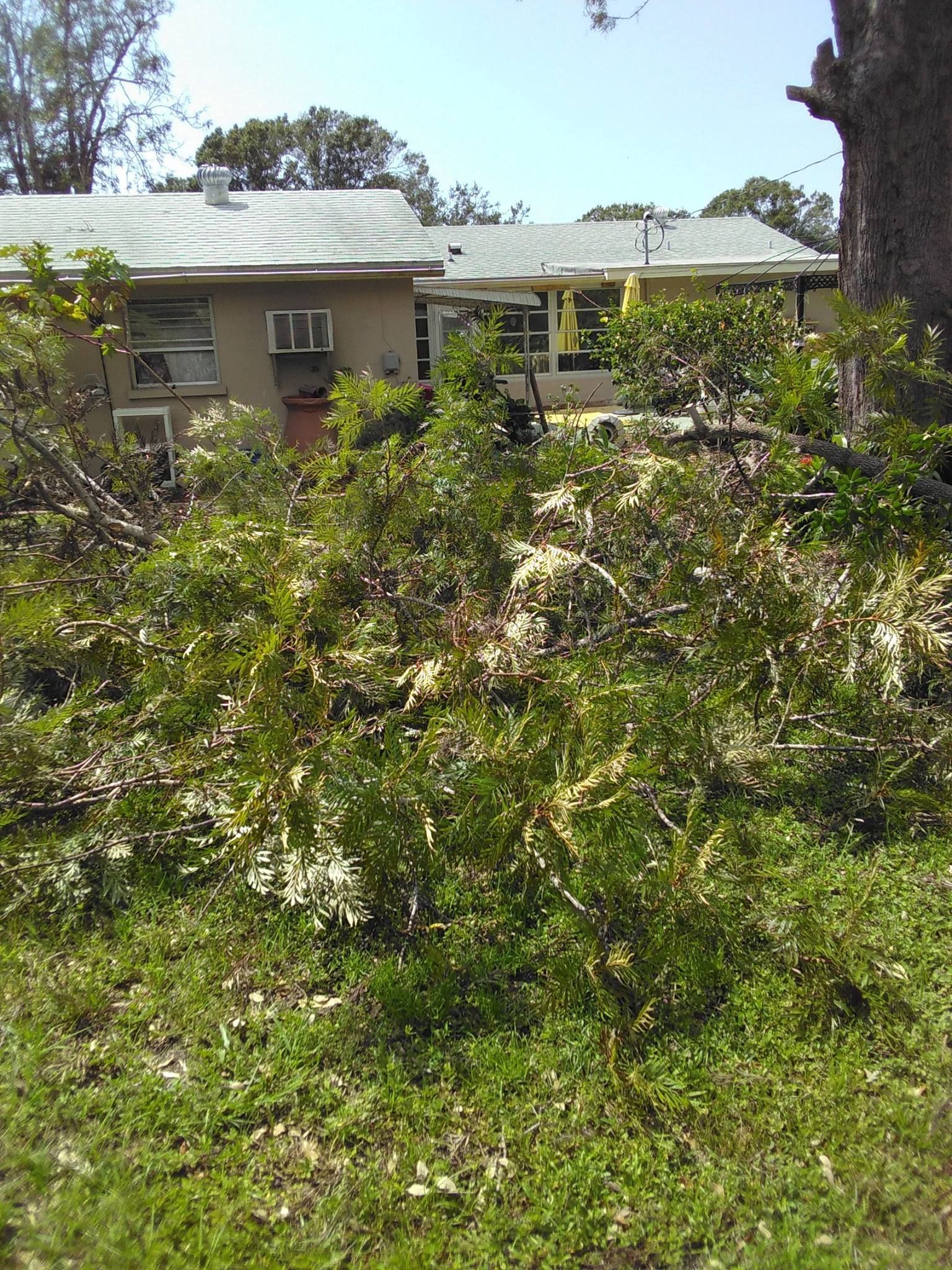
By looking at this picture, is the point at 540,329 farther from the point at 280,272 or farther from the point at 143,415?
the point at 143,415

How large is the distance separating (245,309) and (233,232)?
1.48m

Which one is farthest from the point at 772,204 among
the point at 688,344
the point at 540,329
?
the point at 688,344

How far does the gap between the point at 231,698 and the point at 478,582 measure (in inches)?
52.8

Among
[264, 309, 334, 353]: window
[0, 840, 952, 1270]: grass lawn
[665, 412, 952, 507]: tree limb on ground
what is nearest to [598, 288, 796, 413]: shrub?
[665, 412, 952, 507]: tree limb on ground

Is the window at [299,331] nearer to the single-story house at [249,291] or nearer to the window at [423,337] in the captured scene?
Answer: the single-story house at [249,291]

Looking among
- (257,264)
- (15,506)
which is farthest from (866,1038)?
(257,264)

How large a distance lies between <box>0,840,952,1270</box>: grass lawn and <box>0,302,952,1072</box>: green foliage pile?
0.13 metres

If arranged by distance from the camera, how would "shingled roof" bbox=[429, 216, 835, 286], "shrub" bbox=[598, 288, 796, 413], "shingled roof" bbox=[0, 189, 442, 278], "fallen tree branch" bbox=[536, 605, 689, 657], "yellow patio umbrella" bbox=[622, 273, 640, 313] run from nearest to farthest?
"fallen tree branch" bbox=[536, 605, 689, 657] < "shrub" bbox=[598, 288, 796, 413] < "shingled roof" bbox=[0, 189, 442, 278] < "yellow patio umbrella" bbox=[622, 273, 640, 313] < "shingled roof" bbox=[429, 216, 835, 286]

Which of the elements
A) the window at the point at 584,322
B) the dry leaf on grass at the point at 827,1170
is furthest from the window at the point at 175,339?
the dry leaf on grass at the point at 827,1170

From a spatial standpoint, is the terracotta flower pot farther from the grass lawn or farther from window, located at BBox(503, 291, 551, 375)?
the grass lawn

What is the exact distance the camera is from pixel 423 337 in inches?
717

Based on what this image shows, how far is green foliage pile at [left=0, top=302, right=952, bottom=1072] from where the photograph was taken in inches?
94.3

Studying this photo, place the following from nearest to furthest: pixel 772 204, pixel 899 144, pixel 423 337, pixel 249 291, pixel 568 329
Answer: pixel 899 144 < pixel 249 291 < pixel 568 329 < pixel 423 337 < pixel 772 204

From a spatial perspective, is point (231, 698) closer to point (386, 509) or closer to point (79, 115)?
point (386, 509)
